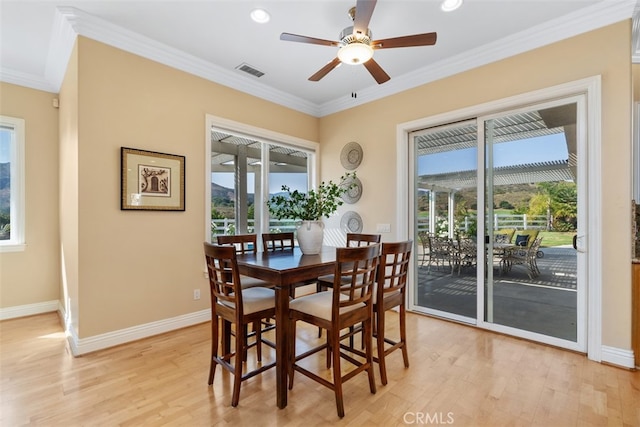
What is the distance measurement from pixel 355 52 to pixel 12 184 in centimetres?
429

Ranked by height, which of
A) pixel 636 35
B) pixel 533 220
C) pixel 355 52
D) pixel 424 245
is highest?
pixel 636 35

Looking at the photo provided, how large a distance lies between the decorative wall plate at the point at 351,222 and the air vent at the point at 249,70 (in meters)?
2.19

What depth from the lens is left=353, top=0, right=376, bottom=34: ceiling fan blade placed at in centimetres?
191

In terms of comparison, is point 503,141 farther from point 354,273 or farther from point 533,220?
point 354,273

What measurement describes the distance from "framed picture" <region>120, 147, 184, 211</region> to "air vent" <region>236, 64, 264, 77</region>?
50.2 inches

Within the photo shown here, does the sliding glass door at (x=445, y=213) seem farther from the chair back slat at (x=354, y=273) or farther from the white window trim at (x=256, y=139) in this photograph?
the chair back slat at (x=354, y=273)

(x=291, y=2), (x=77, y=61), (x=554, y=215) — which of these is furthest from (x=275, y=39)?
(x=554, y=215)

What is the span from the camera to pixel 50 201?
382 centimetres

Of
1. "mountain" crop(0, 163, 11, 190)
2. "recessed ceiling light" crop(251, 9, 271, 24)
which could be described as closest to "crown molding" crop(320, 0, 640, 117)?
"recessed ceiling light" crop(251, 9, 271, 24)

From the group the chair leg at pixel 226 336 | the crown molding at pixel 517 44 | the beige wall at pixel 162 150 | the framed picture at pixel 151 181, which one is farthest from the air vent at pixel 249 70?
the chair leg at pixel 226 336

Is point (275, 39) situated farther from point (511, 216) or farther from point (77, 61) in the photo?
point (511, 216)

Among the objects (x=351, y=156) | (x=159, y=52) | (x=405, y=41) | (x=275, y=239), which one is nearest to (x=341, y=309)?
(x=275, y=239)

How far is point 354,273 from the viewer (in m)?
1.87

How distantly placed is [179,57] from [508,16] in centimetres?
323
